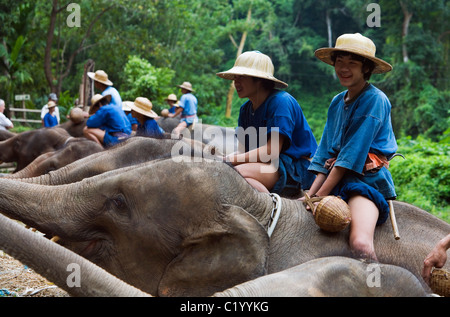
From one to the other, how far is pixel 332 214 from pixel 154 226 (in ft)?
3.46

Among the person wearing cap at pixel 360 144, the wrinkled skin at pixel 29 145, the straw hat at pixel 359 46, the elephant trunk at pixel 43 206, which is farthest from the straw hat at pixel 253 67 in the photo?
the wrinkled skin at pixel 29 145

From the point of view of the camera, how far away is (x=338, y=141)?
3.83 meters

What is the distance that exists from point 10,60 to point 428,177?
757 inches

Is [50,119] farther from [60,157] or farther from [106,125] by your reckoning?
[60,157]

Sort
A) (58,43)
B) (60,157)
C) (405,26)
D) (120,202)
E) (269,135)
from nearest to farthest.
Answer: (120,202) → (269,135) → (60,157) → (58,43) → (405,26)

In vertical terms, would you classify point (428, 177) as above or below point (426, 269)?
below

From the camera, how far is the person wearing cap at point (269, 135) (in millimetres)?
4352

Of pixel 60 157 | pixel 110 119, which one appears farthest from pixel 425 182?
pixel 60 157

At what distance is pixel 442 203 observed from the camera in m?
10.6

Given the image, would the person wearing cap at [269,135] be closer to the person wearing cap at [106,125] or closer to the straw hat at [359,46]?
the straw hat at [359,46]

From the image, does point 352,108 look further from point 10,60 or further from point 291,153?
point 10,60

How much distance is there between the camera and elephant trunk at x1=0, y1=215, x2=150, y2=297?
2441mm

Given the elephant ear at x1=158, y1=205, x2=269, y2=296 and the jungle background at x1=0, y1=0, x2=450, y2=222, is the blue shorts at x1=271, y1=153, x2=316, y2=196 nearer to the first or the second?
the elephant ear at x1=158, y1=205, x2=269, y2=296
